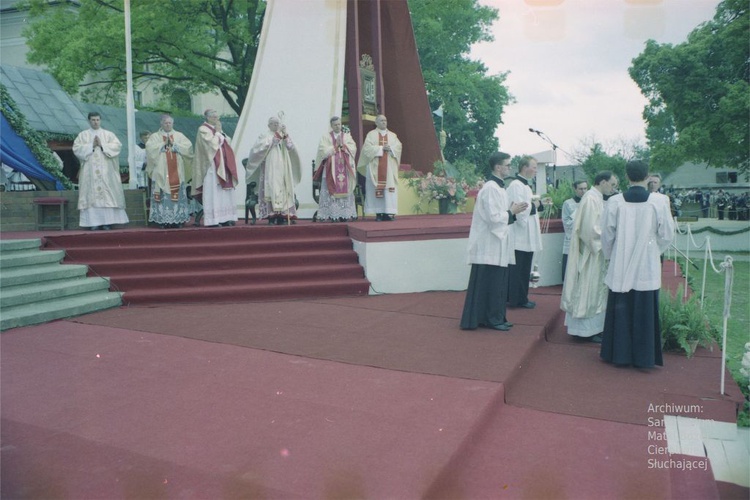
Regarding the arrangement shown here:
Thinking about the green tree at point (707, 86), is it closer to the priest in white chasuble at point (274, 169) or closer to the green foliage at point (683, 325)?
the priest in white chasuble at point (274, 169)

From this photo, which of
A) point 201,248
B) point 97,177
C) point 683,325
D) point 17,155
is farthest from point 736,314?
point 17,155

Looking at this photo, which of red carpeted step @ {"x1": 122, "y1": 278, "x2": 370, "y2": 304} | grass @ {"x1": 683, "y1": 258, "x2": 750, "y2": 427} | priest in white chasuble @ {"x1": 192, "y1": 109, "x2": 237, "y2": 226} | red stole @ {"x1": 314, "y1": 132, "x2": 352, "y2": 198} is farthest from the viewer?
red stole @ {"x1": 314, "y1": 132, "x2": 352, "y2": 198}

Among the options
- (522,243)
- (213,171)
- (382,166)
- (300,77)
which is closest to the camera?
(522,243)

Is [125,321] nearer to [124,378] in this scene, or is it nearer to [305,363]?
[124,378]

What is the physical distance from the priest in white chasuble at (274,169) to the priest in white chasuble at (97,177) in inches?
79.0

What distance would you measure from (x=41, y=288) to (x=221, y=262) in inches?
83.1

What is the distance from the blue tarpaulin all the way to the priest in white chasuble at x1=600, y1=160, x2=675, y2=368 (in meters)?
9.94

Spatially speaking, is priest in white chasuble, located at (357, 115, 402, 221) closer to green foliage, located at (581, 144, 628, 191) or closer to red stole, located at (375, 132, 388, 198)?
red stole, located at (375, 132, 388, 198)

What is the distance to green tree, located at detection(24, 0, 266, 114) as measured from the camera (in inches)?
663

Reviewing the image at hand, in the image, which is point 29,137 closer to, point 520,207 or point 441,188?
point 441,188

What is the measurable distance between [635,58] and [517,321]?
66.4 ft

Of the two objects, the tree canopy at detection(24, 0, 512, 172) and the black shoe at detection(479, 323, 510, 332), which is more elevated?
the tree canopy at detection(24, 0, 512, 172)

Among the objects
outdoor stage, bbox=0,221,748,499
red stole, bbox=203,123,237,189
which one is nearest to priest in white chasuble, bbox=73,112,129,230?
red stole, bbox=203,123,237,189

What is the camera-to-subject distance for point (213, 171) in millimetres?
9141
